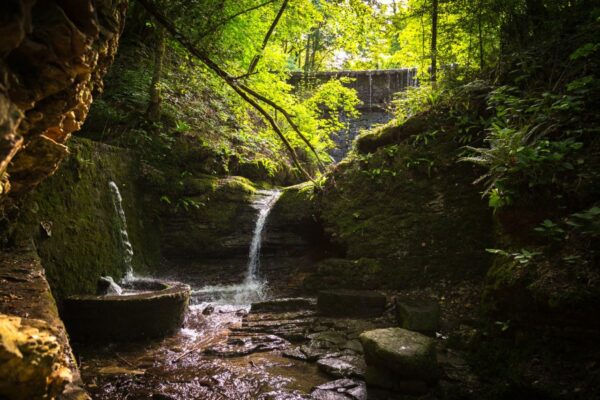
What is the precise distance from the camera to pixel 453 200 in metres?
7.32

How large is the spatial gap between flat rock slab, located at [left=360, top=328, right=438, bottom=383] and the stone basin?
3.30m

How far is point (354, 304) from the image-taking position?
659cm

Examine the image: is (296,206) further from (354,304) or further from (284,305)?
(354,304)

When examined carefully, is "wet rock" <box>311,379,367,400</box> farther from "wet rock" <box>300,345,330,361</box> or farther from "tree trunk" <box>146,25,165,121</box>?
"tree trunk" <box>146,25,165,121</box>

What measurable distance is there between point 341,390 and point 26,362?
3326 mm

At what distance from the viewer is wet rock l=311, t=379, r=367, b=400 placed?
4098 mm

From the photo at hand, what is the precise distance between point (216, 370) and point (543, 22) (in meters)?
8.20

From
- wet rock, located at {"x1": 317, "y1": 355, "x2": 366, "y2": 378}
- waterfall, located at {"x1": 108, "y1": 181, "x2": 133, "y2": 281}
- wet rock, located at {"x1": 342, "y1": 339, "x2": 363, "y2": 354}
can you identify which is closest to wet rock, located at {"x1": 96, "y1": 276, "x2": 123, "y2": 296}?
waterfall, located at {"x1": 108, "y1": 181, "x2": 133, "y2": 281}

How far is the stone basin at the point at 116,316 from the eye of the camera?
5398 millimetres

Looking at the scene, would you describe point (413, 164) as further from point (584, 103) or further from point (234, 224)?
point (234, 224)

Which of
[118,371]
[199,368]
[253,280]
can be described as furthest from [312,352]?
[253,280]

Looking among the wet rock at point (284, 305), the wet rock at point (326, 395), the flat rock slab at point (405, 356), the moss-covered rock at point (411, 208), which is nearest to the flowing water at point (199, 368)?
the wet rock at point (326, 395)

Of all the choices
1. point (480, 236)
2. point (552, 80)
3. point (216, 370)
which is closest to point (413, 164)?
point (480, 236)

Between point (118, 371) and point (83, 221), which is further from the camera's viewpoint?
point (83, 221)
